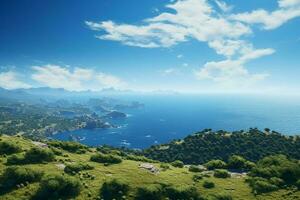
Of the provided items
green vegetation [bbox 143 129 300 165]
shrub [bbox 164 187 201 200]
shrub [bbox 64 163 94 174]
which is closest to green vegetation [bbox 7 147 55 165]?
shrub [bbox 64 163 94 174]

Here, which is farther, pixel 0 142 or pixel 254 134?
pixel 254 134

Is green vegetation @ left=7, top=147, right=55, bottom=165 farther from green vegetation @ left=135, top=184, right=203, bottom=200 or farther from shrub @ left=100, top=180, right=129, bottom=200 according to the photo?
green vegetation @ left=135, top=184, right=203, bottom=200

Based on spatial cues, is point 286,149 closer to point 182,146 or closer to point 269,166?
point 182,146

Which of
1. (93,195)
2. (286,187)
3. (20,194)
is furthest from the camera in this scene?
(286,187)

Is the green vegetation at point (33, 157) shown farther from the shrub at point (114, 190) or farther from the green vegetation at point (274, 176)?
the green vegetation at point (274, 176)

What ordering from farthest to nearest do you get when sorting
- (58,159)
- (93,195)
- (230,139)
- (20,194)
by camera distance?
(230,139) < (58,159) < (93,195) < (20,194)

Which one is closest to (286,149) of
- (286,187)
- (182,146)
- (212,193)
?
(182,146)

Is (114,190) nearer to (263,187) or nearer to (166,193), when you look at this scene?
(166,193)
